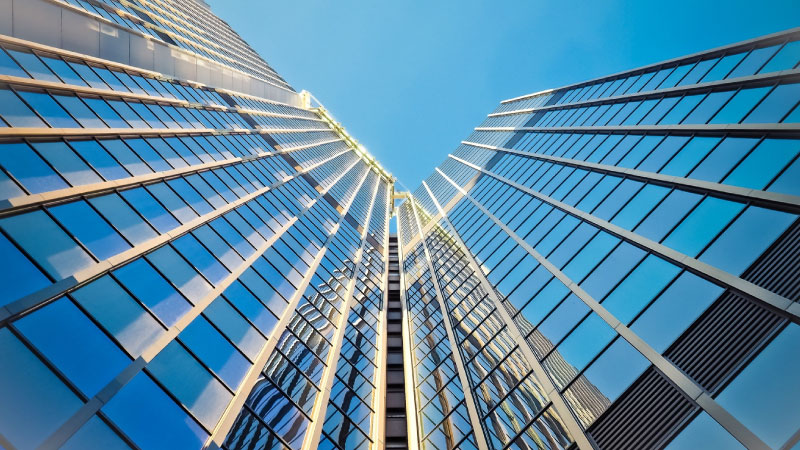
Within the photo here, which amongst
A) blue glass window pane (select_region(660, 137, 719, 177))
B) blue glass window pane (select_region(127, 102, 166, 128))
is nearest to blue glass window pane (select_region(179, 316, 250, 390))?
blue glass window pane (select_region(127, 102, 166, 128))

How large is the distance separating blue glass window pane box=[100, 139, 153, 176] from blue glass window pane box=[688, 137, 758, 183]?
20464 millimetres

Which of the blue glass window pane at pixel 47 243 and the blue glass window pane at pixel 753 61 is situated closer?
the blue glass window pane at pixel 47 243

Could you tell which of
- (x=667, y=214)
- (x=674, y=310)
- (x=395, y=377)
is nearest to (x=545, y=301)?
(x=667, y=214)

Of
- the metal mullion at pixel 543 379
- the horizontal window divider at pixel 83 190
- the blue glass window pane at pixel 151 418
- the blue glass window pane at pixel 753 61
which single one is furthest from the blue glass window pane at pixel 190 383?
the blue glass window pane at pixel 753 61

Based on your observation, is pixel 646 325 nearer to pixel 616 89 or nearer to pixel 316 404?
pixel 316 404

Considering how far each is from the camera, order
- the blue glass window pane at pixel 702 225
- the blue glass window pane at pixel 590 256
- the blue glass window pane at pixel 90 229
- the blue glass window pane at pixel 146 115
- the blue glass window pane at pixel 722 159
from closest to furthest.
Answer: the blue glass window pane at pixel 90 229
the blue glass window pane at pixel 702 225
the blue glass window pane at pixel 722 159
the blue glass window pane at pixel 590 256
the blue glass window pane at pixel 146 115

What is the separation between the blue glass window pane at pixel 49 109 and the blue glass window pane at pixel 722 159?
2170 cm

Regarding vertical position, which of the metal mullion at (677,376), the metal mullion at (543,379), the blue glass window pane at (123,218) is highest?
the metal mullion at (677,376)

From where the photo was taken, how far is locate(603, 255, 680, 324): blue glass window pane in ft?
49.9

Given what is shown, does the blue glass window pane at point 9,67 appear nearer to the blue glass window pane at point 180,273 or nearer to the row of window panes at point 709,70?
the blue glass window pane at point 180,273

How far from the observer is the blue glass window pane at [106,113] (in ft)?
60.4

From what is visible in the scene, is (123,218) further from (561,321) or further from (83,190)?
(561,321)

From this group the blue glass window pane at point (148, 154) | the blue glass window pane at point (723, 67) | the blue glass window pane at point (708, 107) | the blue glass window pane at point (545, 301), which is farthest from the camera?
the blue glass window pane at point (723, 67)

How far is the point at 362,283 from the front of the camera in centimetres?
3362
